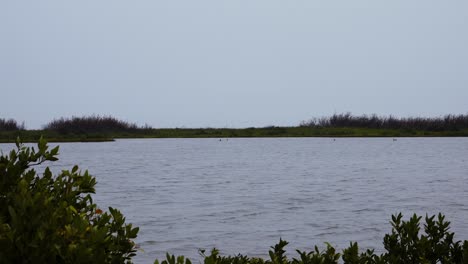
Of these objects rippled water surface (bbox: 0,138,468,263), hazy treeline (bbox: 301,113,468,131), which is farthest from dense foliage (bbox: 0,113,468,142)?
rippled water surface (bbox: 0,138,468,263)

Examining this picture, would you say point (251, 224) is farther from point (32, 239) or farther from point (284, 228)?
point (32, 239)

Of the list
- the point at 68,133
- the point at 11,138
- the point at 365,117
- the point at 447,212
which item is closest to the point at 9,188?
the point at 447,212

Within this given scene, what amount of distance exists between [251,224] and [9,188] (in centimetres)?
922

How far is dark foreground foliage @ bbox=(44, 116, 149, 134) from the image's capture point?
68.5 metres

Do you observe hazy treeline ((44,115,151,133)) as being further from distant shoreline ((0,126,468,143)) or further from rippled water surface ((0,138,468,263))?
rippled water surface ((0,138,468,263))

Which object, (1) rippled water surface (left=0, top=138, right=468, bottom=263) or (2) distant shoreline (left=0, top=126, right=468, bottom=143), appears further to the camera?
(2) distant shoreline (left=0, top=126, right=468, bottom=143)

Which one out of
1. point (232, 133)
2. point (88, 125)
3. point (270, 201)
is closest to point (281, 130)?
point (232, 133)

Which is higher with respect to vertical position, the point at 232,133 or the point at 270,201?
the point at 232,133

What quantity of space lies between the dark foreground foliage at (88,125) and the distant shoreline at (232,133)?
2.32 feet

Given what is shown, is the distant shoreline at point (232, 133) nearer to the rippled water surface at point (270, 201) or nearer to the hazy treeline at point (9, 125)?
the hazy treeline at point (9, 125)

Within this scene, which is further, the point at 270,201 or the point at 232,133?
the point at 232,133

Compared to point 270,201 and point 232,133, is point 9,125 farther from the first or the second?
point 270,201

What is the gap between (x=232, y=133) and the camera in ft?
252

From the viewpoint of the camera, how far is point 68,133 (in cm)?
6788
